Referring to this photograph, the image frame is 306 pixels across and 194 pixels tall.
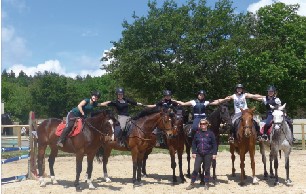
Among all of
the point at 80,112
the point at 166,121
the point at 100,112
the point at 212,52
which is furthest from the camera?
the point at 212,52

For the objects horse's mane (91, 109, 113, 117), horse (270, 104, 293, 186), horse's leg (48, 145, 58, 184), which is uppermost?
horse's mane (91, 109, 113, 117)

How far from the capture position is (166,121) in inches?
430

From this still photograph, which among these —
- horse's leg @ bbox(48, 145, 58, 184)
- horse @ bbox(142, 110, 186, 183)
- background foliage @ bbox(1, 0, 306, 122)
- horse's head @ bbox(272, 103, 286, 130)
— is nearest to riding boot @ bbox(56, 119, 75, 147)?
horse's leg @ bbox(48, 145, 58, 184)

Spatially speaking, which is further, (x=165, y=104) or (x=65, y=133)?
(x=165, y=104)

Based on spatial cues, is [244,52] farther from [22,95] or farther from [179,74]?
[22,95]

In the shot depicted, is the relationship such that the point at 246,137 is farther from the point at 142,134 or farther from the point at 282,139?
the point at 142,134

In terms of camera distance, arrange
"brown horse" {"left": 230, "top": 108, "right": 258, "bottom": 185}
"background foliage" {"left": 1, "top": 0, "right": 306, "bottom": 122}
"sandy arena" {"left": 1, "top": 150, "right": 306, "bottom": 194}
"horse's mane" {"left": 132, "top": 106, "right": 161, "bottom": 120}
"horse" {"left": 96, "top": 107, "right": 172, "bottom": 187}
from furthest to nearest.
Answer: "background foliage" {"left": 1, "top": 0, "right": 306, "bottom": 122}, "horse's mane" {"left": 132, "top": 106, "right": 161, "bottom": 120}, "horse" {"left": 96, "top": 107, "right": 172, "bottom": 187}, "brown horse" {"left": 230, "top": 108, "right": 258, "bottom": 185}, "sandy arena" {"left": 1, "top": 150, "right": 306, "bottom": 194}

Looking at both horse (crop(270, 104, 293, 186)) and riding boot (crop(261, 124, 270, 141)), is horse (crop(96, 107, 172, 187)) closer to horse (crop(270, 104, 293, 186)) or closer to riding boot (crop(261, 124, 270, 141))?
riding boot (crop(261, 124, 270, 141))

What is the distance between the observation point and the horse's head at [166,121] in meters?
10.8

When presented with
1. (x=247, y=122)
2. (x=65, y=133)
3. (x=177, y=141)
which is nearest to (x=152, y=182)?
(x=177, y=141)

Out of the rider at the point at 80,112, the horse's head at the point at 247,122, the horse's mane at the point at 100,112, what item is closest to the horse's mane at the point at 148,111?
the horse's mane at the point at 100,112

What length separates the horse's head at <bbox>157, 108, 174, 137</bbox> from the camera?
10836mm

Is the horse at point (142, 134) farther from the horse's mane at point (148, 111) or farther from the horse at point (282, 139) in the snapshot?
the horse at point (282, 139)

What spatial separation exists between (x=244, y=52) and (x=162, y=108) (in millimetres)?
22972
